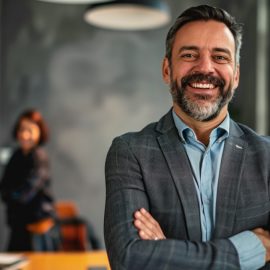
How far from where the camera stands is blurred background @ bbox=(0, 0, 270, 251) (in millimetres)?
6668

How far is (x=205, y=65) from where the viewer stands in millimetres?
1611

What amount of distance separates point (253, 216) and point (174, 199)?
24 cm

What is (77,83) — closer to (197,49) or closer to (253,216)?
(197,49)

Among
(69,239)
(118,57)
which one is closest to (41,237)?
(69,239)

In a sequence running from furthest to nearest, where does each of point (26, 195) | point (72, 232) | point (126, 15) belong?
point (72, 232), point (26, 195), point (126, 15)

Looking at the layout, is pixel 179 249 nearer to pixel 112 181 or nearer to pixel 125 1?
pixel 112 181

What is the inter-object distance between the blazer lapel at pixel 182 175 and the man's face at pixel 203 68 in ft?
0.32

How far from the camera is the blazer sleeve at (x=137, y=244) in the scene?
148 centimetres

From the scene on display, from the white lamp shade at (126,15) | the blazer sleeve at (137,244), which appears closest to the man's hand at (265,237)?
the blazer sleeve at (137,244)

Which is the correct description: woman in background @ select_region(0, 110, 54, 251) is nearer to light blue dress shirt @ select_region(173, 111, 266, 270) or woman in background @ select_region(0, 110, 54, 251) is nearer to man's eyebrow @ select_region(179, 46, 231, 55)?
light blue dress shirt @ select_region(173, 111, 266, 270)

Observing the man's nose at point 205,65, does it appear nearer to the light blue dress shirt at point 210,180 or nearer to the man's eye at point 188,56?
the man's eye at point 188,56

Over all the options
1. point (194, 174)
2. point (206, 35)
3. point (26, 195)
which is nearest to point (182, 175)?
point (194, 174)

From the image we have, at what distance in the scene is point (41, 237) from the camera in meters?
4.03

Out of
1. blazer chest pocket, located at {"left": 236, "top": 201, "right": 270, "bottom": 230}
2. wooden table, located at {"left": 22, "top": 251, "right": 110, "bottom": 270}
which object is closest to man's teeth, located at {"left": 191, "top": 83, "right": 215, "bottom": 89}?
blazer chest pocket, located at {"left": 236, "top": 201, "right": 270, "bottom": 230}
